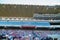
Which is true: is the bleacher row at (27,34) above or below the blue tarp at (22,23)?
below

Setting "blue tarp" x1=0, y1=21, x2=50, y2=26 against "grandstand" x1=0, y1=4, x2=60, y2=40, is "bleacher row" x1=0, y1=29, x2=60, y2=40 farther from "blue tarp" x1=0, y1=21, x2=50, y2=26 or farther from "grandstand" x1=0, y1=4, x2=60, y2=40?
"blue tarp" x1=0, y1=21, x2=50, y2=26

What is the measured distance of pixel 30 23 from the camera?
482cm

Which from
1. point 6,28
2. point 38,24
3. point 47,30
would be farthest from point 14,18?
point 47,30

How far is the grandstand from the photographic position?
483 cm

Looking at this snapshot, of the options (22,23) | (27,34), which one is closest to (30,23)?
(22,23)

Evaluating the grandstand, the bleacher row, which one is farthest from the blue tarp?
the bleacher row

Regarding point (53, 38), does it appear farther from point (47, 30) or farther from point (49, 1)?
point (49, 1)

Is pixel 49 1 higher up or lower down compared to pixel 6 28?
higher up

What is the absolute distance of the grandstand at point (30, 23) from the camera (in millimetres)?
4828

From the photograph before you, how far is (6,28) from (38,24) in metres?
1.05

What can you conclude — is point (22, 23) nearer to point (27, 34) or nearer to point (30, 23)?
point (30, 23)

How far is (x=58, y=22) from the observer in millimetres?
4871

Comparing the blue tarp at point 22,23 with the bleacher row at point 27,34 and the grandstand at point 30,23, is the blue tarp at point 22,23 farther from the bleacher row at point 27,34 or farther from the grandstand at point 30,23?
the bleacher row at point 27,34

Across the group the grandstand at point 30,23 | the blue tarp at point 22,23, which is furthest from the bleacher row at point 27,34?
the blue tarp at point 22,23
